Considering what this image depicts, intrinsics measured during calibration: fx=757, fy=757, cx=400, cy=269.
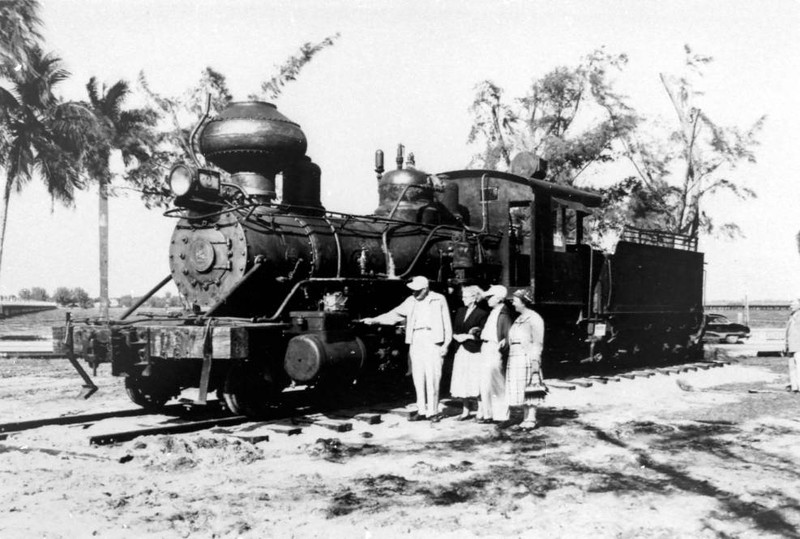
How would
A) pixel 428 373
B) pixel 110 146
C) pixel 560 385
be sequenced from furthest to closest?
pixel 110 146 → pixel 560 385 → pixel 428 373

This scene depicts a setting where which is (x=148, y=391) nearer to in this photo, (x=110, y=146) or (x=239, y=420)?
(x=239, y=420)

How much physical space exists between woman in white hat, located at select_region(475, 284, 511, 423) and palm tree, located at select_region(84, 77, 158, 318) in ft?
45.4

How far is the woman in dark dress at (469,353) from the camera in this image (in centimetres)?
830

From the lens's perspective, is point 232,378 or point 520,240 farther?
point 520,240

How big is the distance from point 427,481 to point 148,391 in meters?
4.50

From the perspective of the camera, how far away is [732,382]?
13.0m

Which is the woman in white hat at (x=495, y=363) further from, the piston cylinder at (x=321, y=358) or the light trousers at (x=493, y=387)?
the piston cylinder at (x=321, y=358)

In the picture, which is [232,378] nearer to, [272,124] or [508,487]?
[272,124]

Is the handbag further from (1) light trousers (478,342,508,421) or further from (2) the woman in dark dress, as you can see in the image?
(2) the woman in dark dress

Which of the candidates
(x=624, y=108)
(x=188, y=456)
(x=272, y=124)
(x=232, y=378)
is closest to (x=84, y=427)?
(x=232, y=378)

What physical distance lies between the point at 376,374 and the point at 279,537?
4921 mm

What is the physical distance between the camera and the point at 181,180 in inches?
328

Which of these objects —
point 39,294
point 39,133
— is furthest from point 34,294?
point 39,133

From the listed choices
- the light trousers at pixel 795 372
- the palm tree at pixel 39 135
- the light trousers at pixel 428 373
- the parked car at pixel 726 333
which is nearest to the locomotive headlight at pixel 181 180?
the light trousers at pixel 428 373
